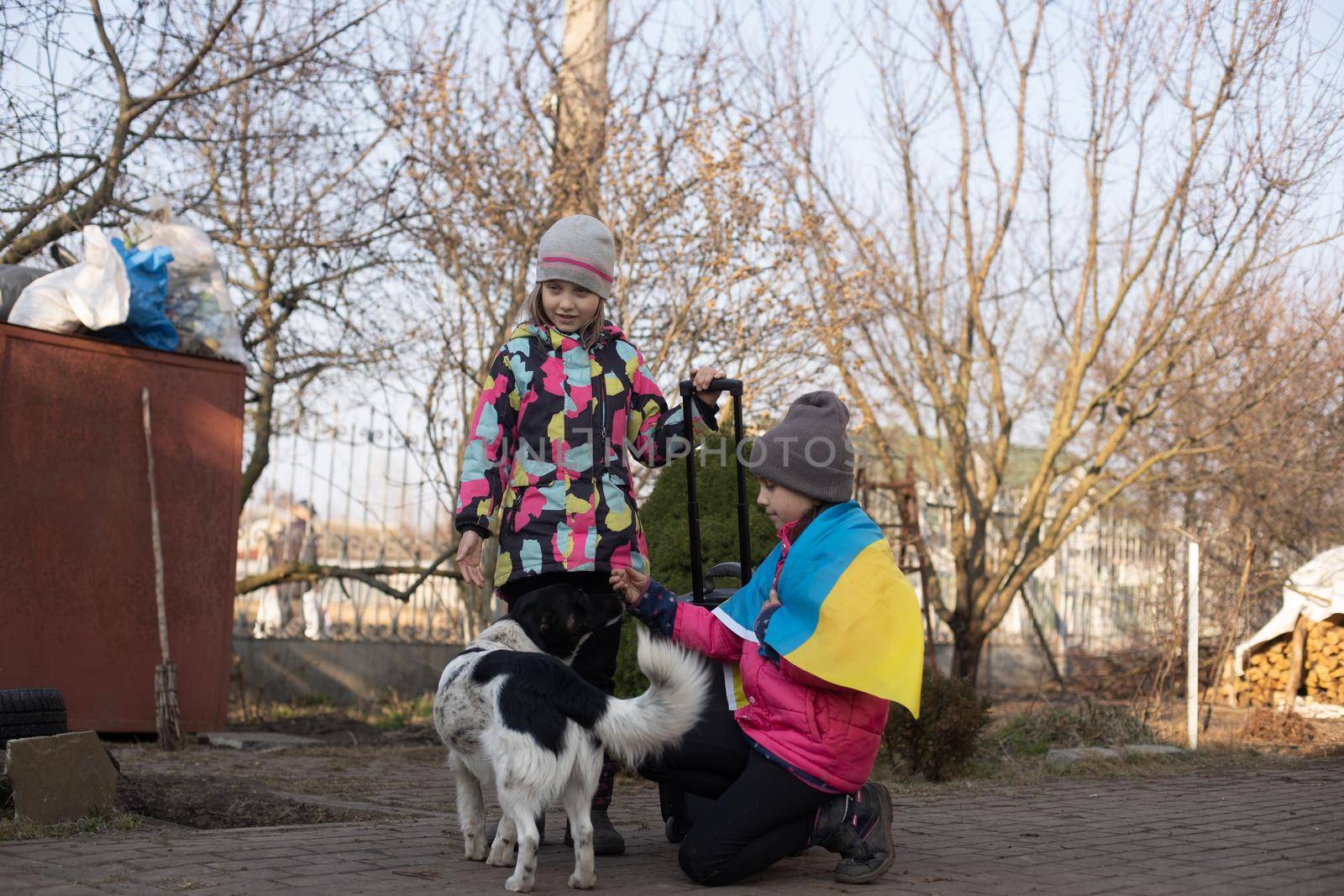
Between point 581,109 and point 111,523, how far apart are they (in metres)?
4.36

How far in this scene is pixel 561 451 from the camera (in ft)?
12.3

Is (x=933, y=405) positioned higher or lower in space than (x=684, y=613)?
higher

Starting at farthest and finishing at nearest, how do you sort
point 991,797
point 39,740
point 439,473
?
1. point 439,473
2. point 991,797
3. point 39,740

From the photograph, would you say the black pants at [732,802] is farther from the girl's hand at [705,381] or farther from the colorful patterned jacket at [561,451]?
the girl's hand at [705,381]

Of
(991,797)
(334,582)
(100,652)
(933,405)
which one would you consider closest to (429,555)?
(334,582)

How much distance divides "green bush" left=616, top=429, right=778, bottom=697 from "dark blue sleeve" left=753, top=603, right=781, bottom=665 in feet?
5.39

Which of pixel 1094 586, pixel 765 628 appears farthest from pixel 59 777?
pixel 1094 586

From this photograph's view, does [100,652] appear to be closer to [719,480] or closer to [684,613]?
[719,480]

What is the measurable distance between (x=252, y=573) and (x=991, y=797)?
660 centimetres

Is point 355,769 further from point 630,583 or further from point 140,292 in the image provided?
point 630,583

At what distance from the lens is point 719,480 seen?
577 cm

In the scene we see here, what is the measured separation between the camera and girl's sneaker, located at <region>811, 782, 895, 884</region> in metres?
3.30

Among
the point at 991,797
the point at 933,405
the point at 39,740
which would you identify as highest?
the point at 933,405

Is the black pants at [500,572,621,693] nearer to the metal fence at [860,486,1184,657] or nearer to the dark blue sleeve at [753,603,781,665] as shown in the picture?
the dark blue sleeve at [753,603,781,665]
